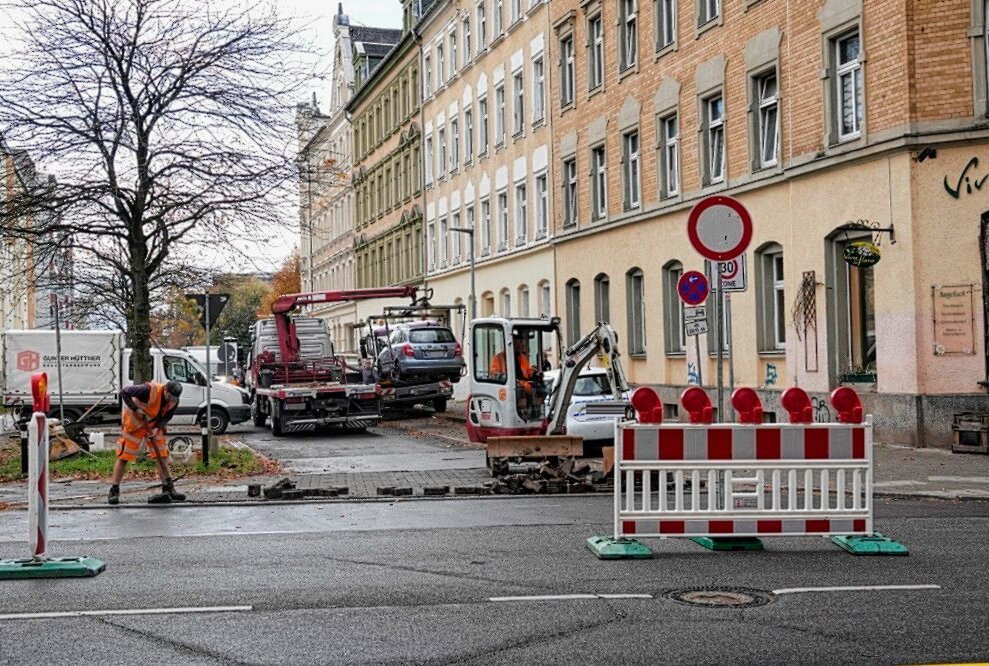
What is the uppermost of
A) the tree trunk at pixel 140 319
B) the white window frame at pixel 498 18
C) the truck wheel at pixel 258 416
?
the white window frame at pixel 498 18

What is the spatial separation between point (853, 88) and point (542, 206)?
1870 cm

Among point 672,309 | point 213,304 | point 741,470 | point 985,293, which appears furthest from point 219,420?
point 741,470

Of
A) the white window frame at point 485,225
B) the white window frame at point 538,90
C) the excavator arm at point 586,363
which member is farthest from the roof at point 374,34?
the excavator arm at point 586,363

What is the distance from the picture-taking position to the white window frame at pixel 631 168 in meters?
33.1

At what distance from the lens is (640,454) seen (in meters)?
9.83

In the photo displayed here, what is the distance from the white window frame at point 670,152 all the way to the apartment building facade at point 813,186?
0.05 metres

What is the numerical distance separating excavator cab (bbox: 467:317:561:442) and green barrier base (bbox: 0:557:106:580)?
1404cm

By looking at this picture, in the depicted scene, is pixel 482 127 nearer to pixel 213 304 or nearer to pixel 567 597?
pixel 213 304

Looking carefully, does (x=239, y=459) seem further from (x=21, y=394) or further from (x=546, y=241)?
(x=546, y=241)

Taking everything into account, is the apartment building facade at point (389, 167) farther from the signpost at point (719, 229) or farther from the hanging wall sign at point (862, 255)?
the signpost at point (719, 229)

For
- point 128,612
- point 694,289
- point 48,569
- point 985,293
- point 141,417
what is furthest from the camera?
point 985,293

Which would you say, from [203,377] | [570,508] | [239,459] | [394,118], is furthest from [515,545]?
[394,118]

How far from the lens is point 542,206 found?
41031mm

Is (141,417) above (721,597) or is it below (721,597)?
above
